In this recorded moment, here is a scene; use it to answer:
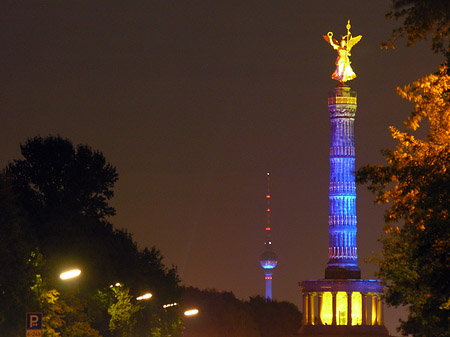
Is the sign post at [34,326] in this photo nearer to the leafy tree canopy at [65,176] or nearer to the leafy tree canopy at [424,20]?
the leafy tree canopy at [424,20]

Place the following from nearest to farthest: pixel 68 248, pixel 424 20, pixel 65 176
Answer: pixel 424 20 < pixel 68 248 < pixel 65 176

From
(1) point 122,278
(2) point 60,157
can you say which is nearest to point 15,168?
(2) point 60,157

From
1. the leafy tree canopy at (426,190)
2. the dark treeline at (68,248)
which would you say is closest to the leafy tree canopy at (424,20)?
the leafy tree canopy at (426,190)

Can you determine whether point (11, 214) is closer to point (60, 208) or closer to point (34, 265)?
point (34, 265)

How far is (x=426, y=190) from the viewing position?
46.6 meters

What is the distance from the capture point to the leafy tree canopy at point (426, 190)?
4553 centimetres

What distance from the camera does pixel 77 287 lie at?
330 feet

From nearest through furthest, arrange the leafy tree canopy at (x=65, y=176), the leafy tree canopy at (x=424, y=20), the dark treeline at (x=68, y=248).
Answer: the leafy tree canopy at (x=424, y=20)
the dark treeline at (x=68, y=248)
the leafy tree canopy at (x=65, y=176)

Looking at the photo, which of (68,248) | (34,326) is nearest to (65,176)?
(68,248)

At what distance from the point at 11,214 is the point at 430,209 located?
140 feet

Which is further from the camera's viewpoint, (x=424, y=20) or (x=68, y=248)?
(x=68, y=248)

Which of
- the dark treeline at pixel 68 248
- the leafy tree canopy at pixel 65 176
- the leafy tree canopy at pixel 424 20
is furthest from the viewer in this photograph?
the leafy tree canopy at pixel 65 176

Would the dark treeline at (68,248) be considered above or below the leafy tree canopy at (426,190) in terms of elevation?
above

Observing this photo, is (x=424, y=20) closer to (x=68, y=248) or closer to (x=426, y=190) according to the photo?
(x=426, y=190)
